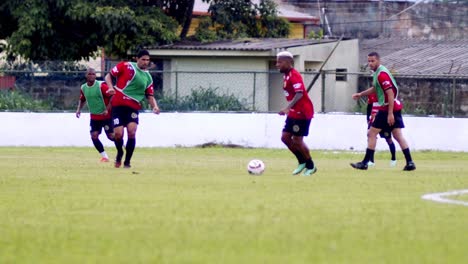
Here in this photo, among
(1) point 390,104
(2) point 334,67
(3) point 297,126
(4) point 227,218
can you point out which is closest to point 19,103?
(2) point 334,67

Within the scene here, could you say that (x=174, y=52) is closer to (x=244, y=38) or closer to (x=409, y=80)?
(x=244, y=38)

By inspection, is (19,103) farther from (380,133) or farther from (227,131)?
(380,133)

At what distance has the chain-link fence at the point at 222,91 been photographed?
2889 centimetres

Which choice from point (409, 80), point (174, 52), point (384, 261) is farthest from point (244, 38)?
point (384, 261)

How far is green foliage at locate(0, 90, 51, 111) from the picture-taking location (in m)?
28.9

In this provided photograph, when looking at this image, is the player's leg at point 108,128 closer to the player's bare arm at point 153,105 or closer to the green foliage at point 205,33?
→ the player's bare arm at point 153,105

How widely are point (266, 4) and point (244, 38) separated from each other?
2.18 metres

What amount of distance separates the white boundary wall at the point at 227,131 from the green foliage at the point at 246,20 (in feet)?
29.3

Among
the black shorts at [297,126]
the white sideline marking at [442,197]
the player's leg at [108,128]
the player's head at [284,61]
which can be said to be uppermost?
the player's head at [284,61]

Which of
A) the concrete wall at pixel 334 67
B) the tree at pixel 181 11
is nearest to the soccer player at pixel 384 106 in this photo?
the concrete wall at pixel 334 67

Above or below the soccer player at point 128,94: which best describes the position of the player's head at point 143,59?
above

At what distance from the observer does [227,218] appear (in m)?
9.30

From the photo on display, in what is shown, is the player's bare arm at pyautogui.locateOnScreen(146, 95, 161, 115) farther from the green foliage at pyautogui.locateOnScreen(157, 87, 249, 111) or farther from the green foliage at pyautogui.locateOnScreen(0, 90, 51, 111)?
the green foliage at pyautogui.locateOnScreen(0, 90, 51, 111)

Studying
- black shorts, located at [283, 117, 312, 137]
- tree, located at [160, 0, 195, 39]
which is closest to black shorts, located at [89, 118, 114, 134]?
black shorts, located at [283, 117, 312, 137]
